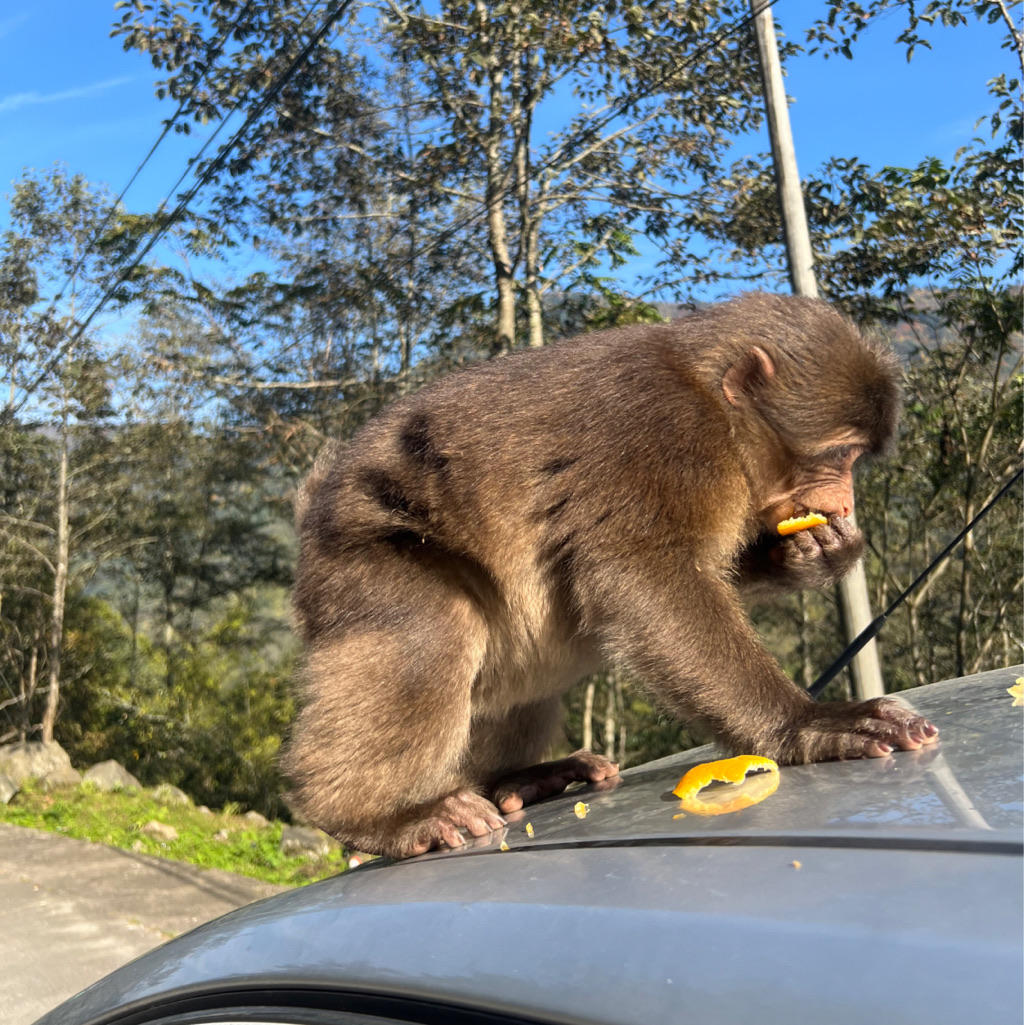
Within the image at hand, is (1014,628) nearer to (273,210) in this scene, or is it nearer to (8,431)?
(273,210)

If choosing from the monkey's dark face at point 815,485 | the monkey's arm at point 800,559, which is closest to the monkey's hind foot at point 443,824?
the monkey's arm at point 800,559

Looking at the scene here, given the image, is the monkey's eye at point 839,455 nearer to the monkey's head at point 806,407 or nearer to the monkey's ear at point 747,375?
the monkey's head at point 806,407

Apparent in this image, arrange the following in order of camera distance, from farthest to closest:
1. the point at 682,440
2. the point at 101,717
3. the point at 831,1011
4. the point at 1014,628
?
the point at 101,717 → the point at 1014,628 → the point at 682,440 → the point at 831,1011

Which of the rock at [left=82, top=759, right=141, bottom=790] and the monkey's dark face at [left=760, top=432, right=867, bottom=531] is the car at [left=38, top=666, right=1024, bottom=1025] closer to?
the monkey's dark face at [left=760, top=432, right=867, bottom=531]

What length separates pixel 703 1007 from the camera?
92 cm

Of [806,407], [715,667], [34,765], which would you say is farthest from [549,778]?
[34,765]

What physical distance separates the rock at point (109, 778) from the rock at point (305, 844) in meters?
4.75

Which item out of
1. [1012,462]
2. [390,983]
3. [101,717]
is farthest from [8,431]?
[390,983]

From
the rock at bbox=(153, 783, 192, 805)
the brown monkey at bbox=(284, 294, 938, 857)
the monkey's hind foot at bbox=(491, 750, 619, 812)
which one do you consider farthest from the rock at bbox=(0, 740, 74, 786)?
the monkey's hind foot at bbox=(491, 750, 619, 812)

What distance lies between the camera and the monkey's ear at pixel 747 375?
319 centimetres

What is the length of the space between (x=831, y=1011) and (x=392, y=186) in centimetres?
1269

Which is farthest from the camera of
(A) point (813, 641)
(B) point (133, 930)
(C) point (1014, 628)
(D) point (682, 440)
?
(A) point (813, 641)

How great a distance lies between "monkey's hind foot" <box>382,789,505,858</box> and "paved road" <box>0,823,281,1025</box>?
3.66 metres

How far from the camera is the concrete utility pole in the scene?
6.79 metres
